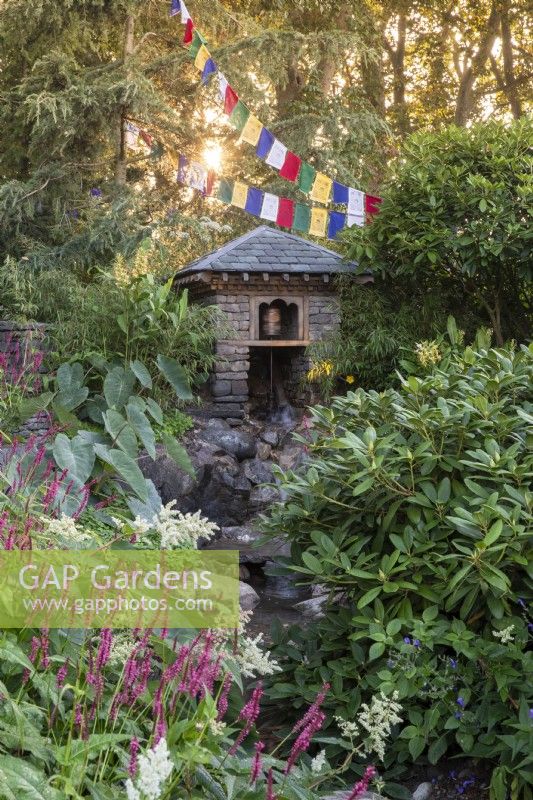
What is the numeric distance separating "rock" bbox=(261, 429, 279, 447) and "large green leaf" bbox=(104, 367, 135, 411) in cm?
370

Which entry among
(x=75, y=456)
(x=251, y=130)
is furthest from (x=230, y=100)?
(x=75, y=456)

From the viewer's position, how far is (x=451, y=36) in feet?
56.4

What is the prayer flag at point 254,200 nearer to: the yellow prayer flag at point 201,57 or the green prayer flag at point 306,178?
the green prayer flag at point 306,178

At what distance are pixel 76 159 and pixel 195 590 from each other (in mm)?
10515

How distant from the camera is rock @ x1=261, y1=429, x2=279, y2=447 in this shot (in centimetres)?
1023

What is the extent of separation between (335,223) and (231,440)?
9.58 ft

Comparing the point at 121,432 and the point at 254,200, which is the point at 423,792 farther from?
the point at 254,200

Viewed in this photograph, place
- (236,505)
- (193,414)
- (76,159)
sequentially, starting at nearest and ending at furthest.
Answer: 1. (236,505)
2. (193,414)
3. (76,159)

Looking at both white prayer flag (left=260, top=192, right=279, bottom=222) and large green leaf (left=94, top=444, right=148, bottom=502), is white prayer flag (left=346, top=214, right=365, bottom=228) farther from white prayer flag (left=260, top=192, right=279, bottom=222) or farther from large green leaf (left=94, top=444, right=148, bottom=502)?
large green leaf (left=94, top=444, right=148, bottom=502)

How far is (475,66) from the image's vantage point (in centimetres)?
1669

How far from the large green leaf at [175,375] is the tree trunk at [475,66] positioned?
35.1ft

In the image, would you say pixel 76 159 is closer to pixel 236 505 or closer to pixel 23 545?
pixel 236 505

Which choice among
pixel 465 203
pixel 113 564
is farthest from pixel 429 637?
pixel 465 203

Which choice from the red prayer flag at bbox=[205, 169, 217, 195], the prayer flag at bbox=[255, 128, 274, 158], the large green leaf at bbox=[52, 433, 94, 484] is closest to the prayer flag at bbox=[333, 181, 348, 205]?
the prayer flag at bbox=[255, 128, 274, 158]
